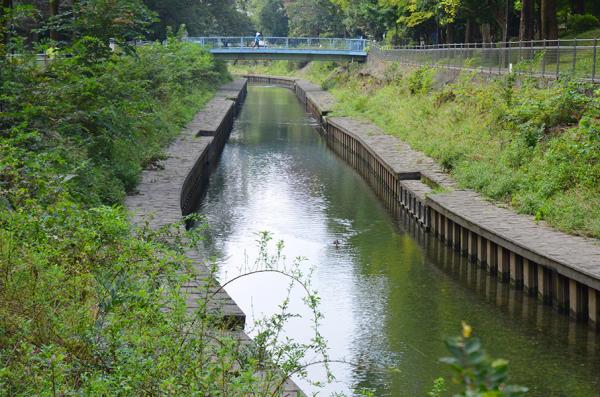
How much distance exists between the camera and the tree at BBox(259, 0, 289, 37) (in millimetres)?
115750

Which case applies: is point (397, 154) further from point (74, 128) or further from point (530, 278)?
point (530, 278)

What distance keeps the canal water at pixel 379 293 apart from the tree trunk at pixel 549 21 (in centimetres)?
961

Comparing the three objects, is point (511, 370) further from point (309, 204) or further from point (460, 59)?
point (460, 59)

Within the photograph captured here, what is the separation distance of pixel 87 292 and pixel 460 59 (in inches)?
1253

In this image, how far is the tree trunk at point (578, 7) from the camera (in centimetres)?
4837

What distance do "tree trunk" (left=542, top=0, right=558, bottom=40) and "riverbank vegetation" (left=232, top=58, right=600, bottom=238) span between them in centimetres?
324

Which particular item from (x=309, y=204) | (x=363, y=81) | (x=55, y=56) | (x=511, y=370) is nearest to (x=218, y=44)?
(x=363, y=81)

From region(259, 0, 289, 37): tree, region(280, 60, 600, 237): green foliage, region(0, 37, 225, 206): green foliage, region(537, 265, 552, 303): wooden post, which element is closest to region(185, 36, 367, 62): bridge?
region(280, 60, 600, 237): green foliage

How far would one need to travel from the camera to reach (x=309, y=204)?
89.9ft

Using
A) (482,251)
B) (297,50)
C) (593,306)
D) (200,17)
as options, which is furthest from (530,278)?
(200,17)

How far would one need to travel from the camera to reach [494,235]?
1786 centimetres

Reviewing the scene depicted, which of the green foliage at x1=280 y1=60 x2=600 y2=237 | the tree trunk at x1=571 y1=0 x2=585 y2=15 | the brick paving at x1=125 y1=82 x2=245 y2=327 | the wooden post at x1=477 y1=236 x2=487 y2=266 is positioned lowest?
the wooden post at x1=477 y1=236 x2=487 y2=266

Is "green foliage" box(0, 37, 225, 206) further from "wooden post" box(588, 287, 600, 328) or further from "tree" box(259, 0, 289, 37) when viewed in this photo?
"tree" box(259, 0, 289, 37)

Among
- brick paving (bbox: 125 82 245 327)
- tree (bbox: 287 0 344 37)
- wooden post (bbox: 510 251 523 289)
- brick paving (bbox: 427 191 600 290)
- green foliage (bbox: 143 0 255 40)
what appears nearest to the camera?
brick paving (bbox: 125 82 245 327)
